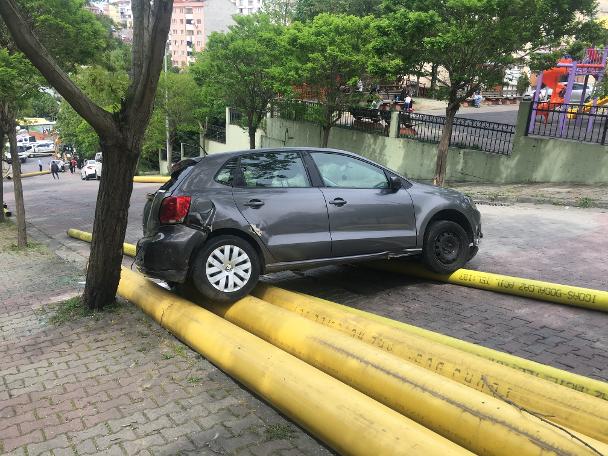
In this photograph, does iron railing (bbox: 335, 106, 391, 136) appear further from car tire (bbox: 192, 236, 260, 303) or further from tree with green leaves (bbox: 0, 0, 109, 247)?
car tire (bbox: 192, 236, 260, 303)

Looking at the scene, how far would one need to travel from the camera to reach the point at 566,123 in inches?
557

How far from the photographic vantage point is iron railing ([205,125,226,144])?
37.1m

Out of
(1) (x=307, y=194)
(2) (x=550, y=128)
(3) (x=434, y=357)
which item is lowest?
(3) (x=434, y=357)

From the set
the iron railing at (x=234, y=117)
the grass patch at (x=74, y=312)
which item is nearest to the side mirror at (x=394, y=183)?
the grass patch at (x=74, y=312)

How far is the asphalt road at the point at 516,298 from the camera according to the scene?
455 cm

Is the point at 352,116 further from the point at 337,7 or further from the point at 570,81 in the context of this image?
the point at 337,7

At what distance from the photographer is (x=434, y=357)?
379 cm

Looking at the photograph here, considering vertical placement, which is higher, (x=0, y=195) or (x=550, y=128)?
(x=550, y=128)

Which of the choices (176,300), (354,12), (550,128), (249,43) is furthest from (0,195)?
(354,12)

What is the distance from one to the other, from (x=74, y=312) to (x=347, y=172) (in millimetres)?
3411

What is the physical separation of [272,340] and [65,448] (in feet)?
5.87

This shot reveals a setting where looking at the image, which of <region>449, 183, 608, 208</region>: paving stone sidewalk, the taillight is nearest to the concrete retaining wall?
<region>449, 183, 608, 208</region>: paving stone sidewalk

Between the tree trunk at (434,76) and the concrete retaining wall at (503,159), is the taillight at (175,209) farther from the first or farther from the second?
the concrete retaining wall at (503,159)

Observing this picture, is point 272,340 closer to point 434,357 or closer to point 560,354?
point 434,357
